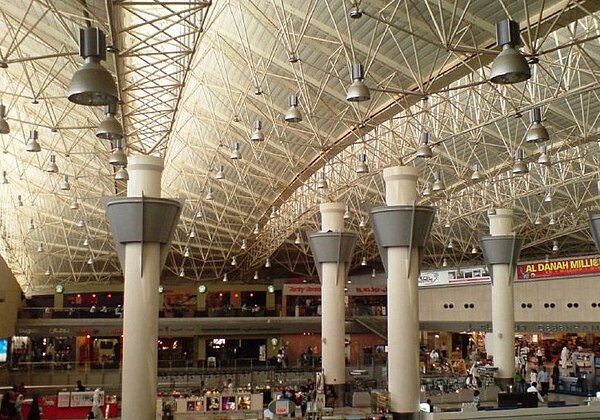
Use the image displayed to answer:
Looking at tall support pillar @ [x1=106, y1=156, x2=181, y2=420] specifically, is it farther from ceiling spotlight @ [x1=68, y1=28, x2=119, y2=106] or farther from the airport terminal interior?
ceiling spotlight @ [x1=68, y1=28, x2=119, y2=106]

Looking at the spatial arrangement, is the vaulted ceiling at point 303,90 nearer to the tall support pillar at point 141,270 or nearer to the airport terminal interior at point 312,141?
the airport terminal interior at point 312,141

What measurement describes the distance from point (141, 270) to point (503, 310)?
67.6ft

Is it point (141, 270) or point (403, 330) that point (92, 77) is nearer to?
point (141, 270)

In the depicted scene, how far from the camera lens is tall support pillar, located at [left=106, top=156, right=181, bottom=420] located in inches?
728

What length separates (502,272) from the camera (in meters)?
33.6

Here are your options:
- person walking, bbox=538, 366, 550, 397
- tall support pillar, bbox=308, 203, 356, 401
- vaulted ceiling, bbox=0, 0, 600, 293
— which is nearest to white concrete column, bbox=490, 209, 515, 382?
person walking, bbox=538, 366, 550, 397

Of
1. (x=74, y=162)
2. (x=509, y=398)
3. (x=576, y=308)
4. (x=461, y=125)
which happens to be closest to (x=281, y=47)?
(x=461, y=125)

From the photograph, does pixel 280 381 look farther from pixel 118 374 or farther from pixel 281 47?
pixel 281 47

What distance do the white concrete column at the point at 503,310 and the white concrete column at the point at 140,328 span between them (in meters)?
19.4

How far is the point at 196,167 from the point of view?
40.9 meters

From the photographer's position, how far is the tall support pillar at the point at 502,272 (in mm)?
33031

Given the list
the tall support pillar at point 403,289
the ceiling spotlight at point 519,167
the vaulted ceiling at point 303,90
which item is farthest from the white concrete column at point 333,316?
the ceiling spotlight at point 519,167

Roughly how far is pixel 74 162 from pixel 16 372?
11583mm

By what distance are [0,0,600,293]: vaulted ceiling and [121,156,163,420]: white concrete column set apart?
548 centimetres
